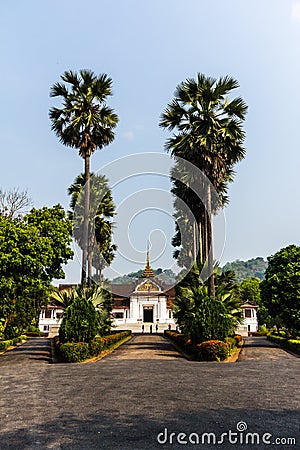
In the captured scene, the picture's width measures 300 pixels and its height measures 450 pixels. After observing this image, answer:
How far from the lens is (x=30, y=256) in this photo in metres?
24.0

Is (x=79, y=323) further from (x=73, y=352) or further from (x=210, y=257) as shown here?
(x=210, y=257)

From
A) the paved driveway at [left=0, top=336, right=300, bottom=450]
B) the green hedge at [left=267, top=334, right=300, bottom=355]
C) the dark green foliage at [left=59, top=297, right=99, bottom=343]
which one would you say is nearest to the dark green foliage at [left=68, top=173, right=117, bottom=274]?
the dark green foliage at [left=59, top=297, right=99, bottom=343]

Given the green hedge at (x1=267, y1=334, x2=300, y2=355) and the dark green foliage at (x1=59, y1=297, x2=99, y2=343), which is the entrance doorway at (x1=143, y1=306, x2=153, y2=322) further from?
the dark green foliage at (x1=59, y1=297, x2=99, y2=343)

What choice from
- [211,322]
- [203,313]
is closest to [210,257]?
[203,313]

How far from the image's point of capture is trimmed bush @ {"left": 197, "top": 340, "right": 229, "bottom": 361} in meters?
18.9

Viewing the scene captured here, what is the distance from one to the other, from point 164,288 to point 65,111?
48.5m

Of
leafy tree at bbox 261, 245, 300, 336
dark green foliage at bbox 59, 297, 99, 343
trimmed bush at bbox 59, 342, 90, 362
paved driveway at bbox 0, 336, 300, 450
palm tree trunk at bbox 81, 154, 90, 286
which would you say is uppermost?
palm tree trunk at bbox 81, 154, 90, 286

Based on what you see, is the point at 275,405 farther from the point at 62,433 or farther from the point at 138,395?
the point at 62,433

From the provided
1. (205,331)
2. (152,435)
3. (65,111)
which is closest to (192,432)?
(152,435)

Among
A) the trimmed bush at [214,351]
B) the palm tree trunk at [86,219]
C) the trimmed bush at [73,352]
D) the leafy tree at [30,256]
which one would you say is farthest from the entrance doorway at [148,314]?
the trimmed bush at [214,351]

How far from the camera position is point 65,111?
2569cm

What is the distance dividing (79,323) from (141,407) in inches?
498

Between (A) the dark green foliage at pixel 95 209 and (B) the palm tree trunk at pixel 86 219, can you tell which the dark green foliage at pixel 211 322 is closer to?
(B) the palm tree trunk at pixel 86 219

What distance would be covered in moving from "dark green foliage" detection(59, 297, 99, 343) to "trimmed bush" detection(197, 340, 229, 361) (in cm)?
522
